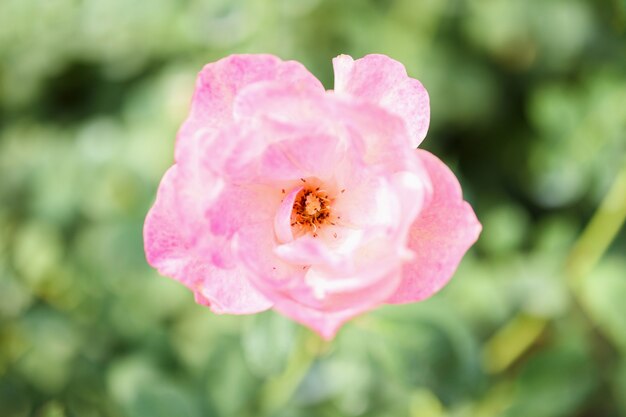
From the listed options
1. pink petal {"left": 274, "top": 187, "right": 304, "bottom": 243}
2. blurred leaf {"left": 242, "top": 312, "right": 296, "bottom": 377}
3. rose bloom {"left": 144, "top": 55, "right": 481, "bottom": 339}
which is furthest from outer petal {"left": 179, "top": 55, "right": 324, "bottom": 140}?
blurred leaf {"left": 242, "top": 312, "right": 296, "bottom": 377}

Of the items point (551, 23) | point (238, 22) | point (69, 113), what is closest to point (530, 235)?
point (551, 23)

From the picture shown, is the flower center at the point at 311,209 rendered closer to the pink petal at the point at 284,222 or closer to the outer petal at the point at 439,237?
the pink petal at the point at 284,222

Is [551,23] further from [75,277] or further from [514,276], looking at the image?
[75,277]

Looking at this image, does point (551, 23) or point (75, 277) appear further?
point (551, 23)

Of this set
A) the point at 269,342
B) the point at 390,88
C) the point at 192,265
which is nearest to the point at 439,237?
the point at 390,88

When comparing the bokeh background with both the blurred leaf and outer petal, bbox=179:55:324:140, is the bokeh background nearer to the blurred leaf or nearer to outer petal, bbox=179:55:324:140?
the blurred leaf
